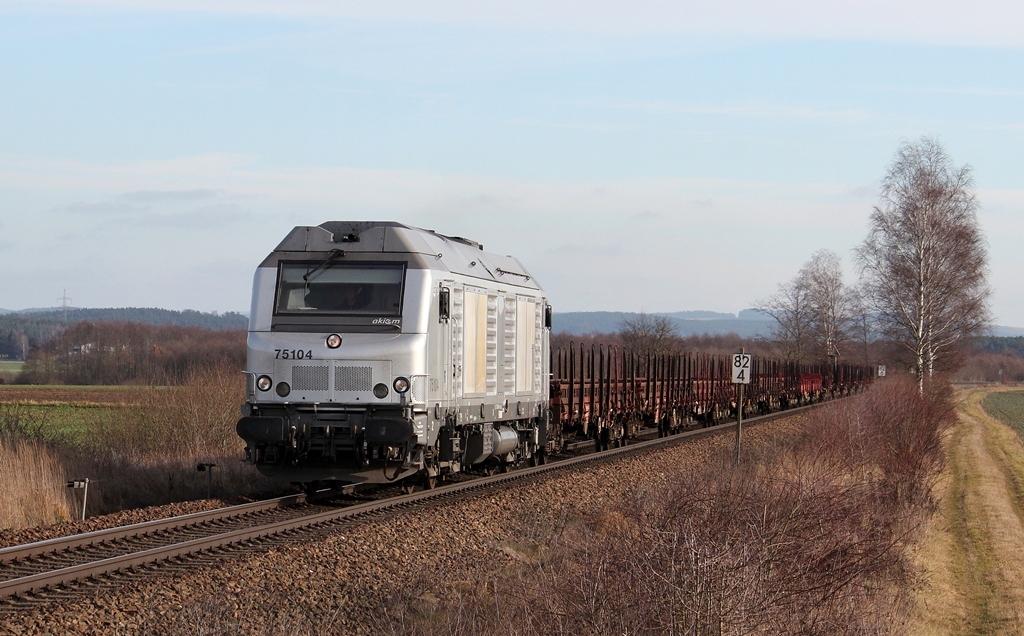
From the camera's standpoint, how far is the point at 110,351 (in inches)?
1688

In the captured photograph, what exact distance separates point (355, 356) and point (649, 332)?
56276 mm

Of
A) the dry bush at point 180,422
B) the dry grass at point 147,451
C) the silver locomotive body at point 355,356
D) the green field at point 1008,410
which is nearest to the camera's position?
the silver locomotive body at point 355,356

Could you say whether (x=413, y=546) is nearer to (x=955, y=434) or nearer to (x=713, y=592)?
(x=713, y=592)

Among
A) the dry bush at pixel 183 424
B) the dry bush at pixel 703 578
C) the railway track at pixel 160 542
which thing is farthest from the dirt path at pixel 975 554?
the dry bush at pixel 183 424

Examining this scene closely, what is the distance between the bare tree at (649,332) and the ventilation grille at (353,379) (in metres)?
50.9

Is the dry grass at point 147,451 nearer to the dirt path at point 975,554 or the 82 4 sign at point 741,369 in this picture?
the dirt path at point 975,554

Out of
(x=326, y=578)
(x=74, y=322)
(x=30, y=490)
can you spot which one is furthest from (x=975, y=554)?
(x=74, y=322)

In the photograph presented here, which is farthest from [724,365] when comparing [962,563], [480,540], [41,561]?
[41,561]

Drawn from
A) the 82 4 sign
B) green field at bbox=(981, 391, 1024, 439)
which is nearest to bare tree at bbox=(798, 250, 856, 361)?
green field at bbox=(981, 391, 1024, 439)

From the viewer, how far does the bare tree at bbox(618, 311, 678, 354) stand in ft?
213

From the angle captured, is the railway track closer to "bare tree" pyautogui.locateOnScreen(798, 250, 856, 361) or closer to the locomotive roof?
the locomotive roof

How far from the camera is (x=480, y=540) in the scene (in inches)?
466

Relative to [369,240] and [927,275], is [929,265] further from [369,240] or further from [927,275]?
[369,240]

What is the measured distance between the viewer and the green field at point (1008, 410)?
55069 millimetres
